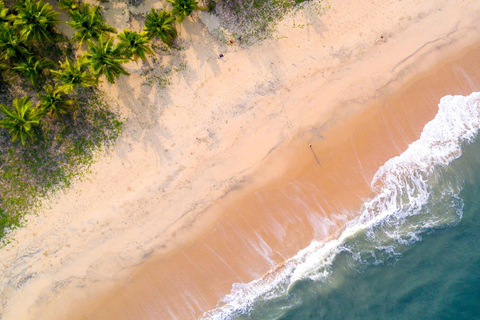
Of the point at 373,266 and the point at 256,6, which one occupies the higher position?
the point at 256,6

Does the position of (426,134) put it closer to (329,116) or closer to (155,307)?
(329,116)

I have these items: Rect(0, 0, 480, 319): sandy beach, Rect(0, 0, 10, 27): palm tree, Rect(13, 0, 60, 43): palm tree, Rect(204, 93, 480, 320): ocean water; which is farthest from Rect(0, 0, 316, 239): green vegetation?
Rect(204, 93, 480, 320): ocean water

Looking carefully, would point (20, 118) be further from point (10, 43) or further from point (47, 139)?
point (10, 43)

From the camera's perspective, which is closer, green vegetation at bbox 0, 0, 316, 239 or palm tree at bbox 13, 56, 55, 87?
palm tree at bbox 13, 56, 55, 87

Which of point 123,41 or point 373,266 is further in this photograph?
point 373,266

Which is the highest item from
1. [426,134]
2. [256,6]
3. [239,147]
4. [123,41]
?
[123,41]

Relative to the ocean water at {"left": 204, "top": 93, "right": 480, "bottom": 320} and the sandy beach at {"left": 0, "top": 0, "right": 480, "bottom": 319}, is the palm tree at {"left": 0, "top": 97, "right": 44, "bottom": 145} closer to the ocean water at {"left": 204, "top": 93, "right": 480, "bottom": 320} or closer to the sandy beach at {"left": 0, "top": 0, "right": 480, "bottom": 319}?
the sandy beach at {"left": 0, "top": 0, "right": 480, "bottom": 319}

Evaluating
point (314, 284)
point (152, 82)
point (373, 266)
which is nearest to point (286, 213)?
point (314, 284)
